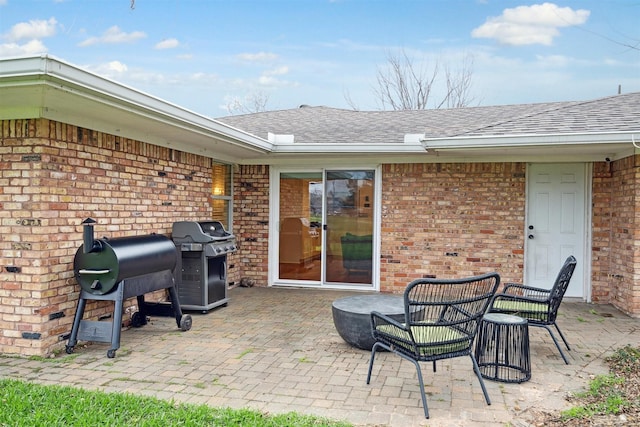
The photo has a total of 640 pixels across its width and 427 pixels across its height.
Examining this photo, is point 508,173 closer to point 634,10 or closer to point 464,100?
point 634,10

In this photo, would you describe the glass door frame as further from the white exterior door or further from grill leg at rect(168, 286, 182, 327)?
grill leg at rect(168, 286, 182, 327)

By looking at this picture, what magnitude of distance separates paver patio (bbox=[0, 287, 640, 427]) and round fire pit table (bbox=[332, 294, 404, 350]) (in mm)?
124

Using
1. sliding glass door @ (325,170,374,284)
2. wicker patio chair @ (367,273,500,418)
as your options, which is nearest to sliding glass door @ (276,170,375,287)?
sliding glass door @ (325,170,374,284)

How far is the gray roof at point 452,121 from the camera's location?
5.79 m

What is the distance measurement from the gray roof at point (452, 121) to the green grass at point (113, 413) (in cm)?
440

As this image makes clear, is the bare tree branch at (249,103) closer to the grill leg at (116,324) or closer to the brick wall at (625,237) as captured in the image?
the brick wall at (625,237)

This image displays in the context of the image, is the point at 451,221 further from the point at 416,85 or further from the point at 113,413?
the point at 416,85

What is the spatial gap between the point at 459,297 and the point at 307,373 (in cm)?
141

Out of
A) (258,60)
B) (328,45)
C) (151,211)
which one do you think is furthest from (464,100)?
(151,211)

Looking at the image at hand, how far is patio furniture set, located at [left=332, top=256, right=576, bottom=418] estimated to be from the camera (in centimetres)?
320

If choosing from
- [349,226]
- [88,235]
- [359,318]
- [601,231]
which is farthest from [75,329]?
[601,231]

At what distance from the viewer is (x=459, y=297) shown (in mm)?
3234

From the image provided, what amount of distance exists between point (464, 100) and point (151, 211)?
16.6m

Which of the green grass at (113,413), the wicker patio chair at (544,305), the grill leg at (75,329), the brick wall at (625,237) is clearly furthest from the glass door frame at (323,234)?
the green grass at (113,413)
